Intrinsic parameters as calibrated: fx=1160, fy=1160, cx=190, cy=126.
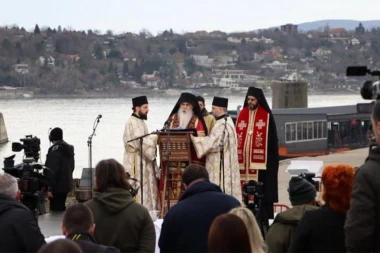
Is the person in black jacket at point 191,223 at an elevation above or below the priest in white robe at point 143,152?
above

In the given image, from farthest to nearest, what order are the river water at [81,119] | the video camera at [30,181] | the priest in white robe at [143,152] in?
the river water at [81,119] → the priest in white robe at [143,152] → the video camera at [30,181]

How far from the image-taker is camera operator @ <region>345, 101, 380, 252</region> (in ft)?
20.1

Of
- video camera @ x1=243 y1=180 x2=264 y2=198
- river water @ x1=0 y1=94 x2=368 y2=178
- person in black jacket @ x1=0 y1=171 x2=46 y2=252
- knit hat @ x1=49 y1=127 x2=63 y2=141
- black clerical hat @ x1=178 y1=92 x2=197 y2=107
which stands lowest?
river water @ x1=0 y1=94 x2=368 y2=178

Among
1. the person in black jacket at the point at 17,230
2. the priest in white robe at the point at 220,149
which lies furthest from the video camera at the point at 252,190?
the priest in white robe at the point at 220,149

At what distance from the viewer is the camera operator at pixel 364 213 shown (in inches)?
242

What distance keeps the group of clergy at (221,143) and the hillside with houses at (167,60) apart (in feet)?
298

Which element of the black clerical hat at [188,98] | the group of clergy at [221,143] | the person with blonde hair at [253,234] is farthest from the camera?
the black clerical hat at [188,98]

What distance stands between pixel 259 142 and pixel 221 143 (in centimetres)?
56

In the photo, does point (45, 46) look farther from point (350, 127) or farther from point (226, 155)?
point (226, 155)

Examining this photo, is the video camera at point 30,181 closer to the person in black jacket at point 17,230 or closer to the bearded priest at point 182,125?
the person in black jacket at point 17,230

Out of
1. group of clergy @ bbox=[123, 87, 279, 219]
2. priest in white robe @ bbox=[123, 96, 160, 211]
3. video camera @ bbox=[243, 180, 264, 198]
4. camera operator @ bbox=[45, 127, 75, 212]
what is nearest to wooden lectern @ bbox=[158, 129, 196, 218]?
group of clergy @ bbox=[123, 87, 279, 219]

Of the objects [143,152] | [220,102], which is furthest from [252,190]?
[143,152]

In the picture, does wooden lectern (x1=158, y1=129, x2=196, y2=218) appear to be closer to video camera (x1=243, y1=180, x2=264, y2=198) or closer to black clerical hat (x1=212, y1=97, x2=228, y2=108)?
black clerical hat (x1=212, y1=97, x2=228, y2=108)

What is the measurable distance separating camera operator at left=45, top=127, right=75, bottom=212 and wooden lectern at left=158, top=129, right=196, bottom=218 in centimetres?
157
